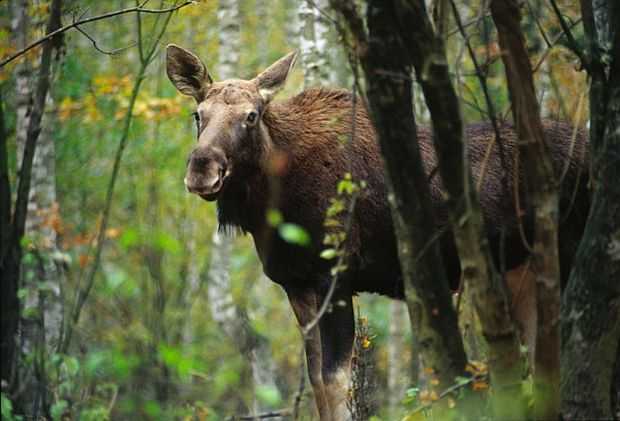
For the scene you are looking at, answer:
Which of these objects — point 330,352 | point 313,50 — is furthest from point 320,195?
point 313,50

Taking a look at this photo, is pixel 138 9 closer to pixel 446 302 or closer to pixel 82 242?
pixel 446 302

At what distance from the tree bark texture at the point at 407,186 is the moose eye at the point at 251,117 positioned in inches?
118

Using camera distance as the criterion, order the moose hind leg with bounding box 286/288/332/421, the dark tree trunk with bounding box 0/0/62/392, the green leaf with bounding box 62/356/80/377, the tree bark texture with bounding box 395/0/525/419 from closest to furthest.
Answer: the tree bark texture with bounding box 395/0/525/419 < the green leaf with bounding box 62/356/80/377 < the dark tree trunk with bounding box 0/0/62/392 < the moose hind leg with bounding box 286/288/332/421

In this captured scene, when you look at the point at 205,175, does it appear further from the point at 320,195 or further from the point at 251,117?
the point at 320,195

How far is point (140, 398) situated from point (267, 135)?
2827 millimetres

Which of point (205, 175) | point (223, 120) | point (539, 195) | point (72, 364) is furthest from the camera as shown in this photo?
point (223, 120)

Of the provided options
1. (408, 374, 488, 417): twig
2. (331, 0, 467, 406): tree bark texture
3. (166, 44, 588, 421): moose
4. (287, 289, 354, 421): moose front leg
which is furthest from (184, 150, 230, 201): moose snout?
(408, 374, 488, 417): twig

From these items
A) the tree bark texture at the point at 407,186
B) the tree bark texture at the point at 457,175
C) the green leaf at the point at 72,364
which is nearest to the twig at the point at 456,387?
the tree bark texture at the point at 407,186

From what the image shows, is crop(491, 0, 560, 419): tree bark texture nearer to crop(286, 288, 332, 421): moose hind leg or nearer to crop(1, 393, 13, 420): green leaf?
crop(1, 393, 13, 420): green leaf

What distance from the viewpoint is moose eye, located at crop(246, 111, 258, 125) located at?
7926mm

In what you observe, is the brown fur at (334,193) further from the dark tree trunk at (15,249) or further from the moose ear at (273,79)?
the dark tree trunk at (15,249)

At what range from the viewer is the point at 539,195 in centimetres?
479

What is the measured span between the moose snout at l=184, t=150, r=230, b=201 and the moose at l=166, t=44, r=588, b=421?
45 centimetres

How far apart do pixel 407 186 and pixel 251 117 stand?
3230mm
